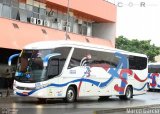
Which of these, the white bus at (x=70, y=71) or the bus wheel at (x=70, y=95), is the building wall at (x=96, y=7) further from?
the bus wheel at (x=70, y=95)

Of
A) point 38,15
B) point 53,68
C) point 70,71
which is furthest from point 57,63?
point 38,15

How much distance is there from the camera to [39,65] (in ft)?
71.4

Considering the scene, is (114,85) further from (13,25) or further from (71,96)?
(13,25)

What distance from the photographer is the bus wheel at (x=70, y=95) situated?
23016mm

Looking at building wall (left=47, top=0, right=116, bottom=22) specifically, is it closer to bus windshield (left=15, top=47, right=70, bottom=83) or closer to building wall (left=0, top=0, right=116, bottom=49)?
building wall (left=0, top=0, right=116, bottom=49)

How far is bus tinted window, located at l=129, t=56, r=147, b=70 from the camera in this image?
2872 cm

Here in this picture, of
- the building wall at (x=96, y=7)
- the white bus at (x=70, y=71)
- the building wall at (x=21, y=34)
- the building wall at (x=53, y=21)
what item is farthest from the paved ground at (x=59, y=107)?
the building wall at (x=96, y=7)

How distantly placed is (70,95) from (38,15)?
15.6m

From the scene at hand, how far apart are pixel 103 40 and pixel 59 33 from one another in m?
8.65

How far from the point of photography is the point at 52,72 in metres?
21.9

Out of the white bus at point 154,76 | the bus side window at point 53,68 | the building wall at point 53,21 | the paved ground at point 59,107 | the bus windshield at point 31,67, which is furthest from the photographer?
the white bus at point 154,76

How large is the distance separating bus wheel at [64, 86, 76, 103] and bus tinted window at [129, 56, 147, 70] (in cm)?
617

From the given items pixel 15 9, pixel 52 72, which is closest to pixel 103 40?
pixel 15 9

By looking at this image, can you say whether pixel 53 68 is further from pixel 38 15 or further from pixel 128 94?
pixel 38 15
